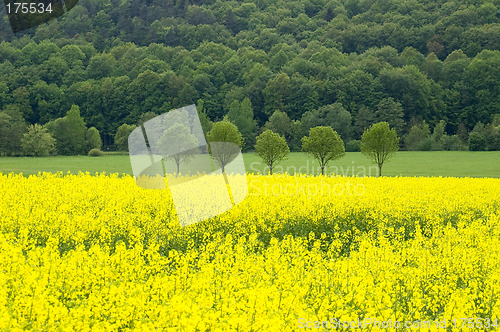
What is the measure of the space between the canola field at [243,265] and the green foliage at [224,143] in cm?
1492

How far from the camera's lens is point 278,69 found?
100312mm

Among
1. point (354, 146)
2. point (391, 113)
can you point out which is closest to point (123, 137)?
point (354, 146)

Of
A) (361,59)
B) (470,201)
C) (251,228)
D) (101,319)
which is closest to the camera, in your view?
(101,319)

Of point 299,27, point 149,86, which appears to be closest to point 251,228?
point 149,86

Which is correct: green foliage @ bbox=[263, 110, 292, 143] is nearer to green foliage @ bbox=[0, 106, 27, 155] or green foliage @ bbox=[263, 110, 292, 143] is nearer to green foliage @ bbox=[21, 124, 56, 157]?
green foliage @ bbox=[21, 124, 56, 157]

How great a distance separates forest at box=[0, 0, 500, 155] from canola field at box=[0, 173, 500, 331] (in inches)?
2083

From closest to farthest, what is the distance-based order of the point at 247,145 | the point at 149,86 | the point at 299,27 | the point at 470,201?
the point at 470,201
the point at 247,145
the point at 149,86
the point at 299,27

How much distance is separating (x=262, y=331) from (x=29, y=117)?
9514 cm

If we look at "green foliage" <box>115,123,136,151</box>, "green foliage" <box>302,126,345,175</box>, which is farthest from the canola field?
"green foliage" <box>115,123,136,151</box>

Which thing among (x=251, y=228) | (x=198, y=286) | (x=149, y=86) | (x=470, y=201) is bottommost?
(x=149, y=86)

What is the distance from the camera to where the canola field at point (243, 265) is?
4.96 m

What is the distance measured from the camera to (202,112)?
3351 inches

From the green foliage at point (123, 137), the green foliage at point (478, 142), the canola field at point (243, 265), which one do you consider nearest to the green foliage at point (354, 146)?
the green foliage at point (478, 142)

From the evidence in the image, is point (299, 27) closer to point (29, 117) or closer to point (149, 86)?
point (149, 86)
